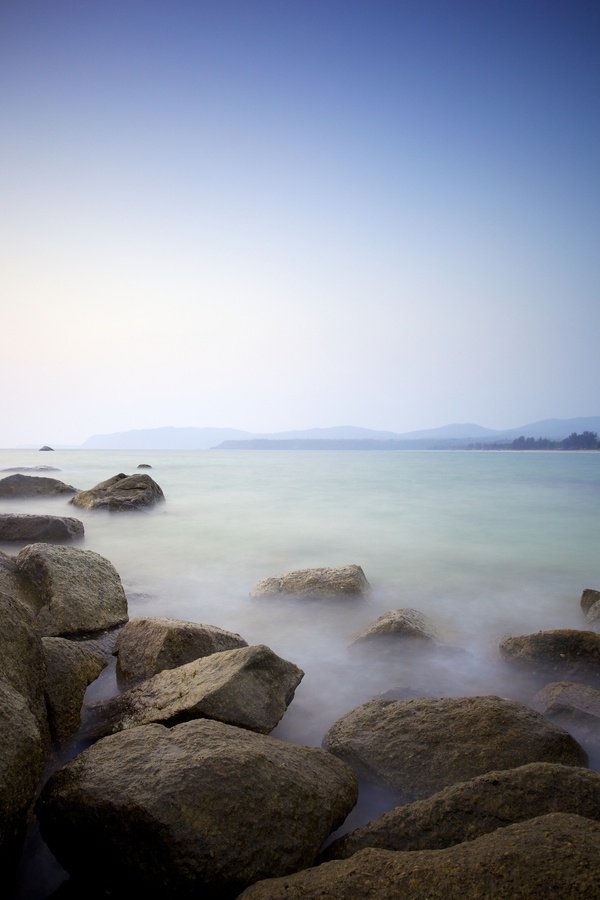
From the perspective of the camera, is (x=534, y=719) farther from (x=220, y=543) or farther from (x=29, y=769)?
(x=220, y=543)

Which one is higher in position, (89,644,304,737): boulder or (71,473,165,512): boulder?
(71,473,165,512): boulder

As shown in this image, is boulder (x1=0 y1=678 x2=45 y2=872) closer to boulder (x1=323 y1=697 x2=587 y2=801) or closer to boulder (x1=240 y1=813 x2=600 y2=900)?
boulder (x1=240 y1=813 x2=600 y2=900)

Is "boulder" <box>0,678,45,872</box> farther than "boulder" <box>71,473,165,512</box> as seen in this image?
No

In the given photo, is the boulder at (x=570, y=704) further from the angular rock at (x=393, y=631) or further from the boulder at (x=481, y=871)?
the boulder at (x=481, y=871)

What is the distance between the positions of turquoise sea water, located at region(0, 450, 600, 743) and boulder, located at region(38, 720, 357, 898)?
1380 millimetres

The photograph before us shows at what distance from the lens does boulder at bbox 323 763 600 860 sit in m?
2.32

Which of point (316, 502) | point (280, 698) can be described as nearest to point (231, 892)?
point (280, 698)

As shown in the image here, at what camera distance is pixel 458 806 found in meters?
2.40

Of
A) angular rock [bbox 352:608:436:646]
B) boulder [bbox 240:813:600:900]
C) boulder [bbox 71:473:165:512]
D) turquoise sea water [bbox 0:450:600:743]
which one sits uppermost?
boulder [bbox 71:473:165:512]

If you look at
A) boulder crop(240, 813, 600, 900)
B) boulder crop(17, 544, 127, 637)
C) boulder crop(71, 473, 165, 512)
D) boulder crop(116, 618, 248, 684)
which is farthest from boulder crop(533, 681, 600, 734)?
boulder crop(71, 473, 165, 512)

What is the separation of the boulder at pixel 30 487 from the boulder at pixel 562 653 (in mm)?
14605

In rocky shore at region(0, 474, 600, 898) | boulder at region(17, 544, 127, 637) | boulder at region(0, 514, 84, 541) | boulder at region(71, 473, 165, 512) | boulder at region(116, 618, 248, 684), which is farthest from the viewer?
boulder at region(71, 473, 165, 512)

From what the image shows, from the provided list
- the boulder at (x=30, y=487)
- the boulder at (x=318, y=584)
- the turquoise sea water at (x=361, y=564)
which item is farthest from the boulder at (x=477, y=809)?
the boulder at (x=30, y=487)

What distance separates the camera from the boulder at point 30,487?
52.5 ft
